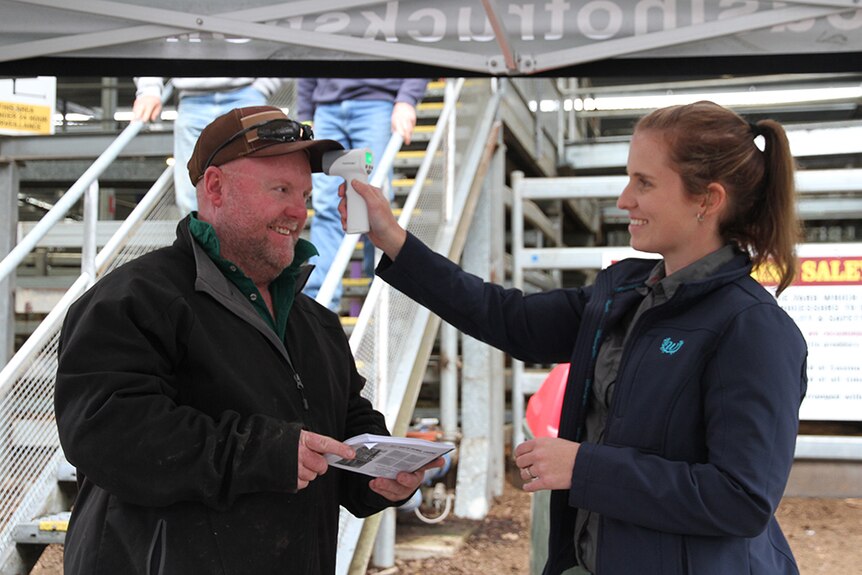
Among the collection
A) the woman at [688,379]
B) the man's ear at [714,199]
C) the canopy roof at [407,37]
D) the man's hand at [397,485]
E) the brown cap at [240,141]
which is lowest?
the man's hand at [397,485]

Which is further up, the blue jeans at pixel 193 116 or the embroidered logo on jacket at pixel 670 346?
the blue jeans at pixel 193 116

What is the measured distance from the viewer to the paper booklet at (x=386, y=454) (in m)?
2.07

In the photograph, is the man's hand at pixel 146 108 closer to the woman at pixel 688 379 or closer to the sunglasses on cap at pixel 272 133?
the sunglasses on cap at pixel 272 133

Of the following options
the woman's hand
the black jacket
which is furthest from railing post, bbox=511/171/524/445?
the woman's hand

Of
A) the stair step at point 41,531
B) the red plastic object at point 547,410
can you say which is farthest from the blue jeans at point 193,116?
the red plastic object at point 547,410

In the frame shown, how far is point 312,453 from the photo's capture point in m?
1.96

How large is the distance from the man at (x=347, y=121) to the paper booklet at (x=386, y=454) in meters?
Result: 3.31

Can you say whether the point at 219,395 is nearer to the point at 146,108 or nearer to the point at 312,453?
the point at 312,453

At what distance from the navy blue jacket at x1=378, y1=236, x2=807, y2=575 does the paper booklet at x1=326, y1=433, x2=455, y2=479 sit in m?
0.34

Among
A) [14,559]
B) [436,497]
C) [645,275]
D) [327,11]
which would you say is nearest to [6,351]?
[14,559]

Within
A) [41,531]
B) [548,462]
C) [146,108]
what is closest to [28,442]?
[41,531]

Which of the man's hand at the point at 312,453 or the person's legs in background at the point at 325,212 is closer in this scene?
the man's hand at the point at 312,453

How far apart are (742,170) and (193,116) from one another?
4.11 meters

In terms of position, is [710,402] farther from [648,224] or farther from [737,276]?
[648,224]
